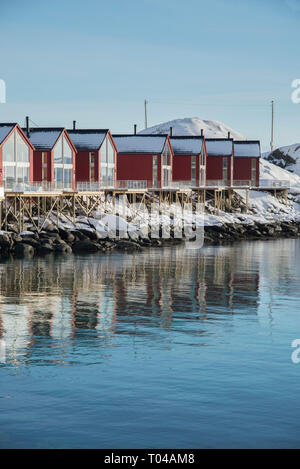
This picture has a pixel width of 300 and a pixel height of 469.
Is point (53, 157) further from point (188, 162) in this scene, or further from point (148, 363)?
point (148, 363)

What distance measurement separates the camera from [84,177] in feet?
182

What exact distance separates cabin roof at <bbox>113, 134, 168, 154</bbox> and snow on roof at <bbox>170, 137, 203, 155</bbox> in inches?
231

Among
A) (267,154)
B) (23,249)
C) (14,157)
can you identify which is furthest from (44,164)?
(267,154)

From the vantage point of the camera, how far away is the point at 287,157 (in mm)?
124500

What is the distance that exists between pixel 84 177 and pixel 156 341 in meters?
37.3

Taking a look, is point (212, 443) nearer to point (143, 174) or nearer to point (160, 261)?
point (160, 261)

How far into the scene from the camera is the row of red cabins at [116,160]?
157ft

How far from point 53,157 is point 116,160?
10.5m

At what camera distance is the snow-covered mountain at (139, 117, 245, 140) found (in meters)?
153

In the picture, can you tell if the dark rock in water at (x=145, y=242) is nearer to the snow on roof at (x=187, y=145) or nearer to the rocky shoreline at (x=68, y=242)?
the rocky shoreline at (x=68, y=242)

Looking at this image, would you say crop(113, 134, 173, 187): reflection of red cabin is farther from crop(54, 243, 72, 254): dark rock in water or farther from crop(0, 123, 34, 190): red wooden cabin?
crop(54, 243, 72, 254): dark rock in water

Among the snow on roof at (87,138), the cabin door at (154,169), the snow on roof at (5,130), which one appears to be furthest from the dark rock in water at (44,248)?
the cabin door at (154,169)

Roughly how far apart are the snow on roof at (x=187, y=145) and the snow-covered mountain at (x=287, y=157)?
2097 inches

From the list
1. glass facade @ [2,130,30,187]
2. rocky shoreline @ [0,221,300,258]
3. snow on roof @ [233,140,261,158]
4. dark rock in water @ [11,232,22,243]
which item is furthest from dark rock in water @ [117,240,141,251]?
snow on roof @ [233,140,261,158]
